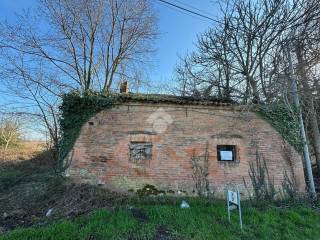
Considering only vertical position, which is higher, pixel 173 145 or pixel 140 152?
pixel 173 145

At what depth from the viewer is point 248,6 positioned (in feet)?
42.1

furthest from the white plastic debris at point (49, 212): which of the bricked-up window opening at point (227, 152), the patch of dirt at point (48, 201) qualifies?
the bricked-up window opening at point (227, 152)

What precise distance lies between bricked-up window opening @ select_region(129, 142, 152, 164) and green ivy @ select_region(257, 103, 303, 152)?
4.80 metres

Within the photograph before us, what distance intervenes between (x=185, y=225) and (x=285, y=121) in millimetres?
6786

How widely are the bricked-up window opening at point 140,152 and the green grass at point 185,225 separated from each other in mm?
1883

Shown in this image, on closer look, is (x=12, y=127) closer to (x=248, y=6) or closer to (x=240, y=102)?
(x=240, y=102)

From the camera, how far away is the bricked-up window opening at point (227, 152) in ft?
31.4

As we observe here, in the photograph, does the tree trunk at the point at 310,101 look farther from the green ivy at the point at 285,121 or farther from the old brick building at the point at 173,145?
the old brick building at the point at 173,145

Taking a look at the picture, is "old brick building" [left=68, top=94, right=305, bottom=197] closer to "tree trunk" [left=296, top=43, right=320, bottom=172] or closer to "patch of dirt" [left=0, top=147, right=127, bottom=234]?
"patch of dirt" [left=0, top=147, right=127, bottom=234]

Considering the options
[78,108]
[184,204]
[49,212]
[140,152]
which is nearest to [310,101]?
[184,204]

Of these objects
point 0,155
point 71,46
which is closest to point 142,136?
point 71,46

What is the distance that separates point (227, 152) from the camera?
9633 mm

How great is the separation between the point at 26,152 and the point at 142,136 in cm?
1391

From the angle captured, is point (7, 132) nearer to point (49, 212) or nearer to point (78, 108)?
point (78, 108)
